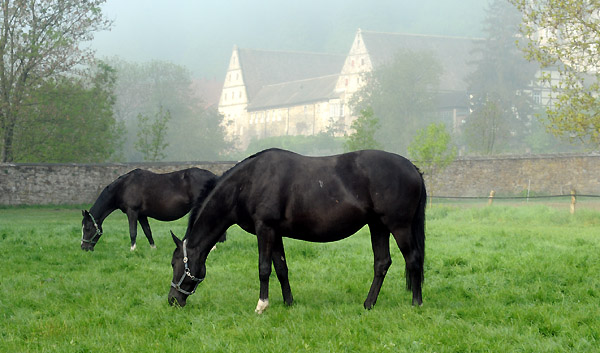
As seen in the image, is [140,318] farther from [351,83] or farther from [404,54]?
[351,83]

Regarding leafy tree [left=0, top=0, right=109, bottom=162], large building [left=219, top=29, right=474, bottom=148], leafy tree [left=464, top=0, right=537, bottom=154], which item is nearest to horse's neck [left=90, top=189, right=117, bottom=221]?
leafy tree [left=0, top=0, right=109, bottom=162]

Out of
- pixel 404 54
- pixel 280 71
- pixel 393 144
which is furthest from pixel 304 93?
pixel 393 144

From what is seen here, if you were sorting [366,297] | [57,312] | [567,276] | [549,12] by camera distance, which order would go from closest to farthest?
[57,312], [366,297], [567,276], [549,12]

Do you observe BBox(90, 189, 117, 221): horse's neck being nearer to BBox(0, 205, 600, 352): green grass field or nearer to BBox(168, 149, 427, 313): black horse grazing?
BBox(0, 205, 600, 352): green grass field

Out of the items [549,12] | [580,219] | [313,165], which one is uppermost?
[549,12]

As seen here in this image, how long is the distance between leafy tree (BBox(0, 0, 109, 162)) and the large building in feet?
157

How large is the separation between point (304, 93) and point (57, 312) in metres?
97.2

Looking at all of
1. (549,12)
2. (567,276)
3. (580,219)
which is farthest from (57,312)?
(580,219)

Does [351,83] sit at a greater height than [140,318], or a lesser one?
greater

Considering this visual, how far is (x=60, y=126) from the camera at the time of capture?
38.1 m

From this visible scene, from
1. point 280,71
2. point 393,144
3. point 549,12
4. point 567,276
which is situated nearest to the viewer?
point 567,276

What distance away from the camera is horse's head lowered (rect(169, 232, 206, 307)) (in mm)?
8453

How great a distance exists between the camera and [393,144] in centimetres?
6750

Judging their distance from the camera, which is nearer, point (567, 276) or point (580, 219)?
point (567, 276)
